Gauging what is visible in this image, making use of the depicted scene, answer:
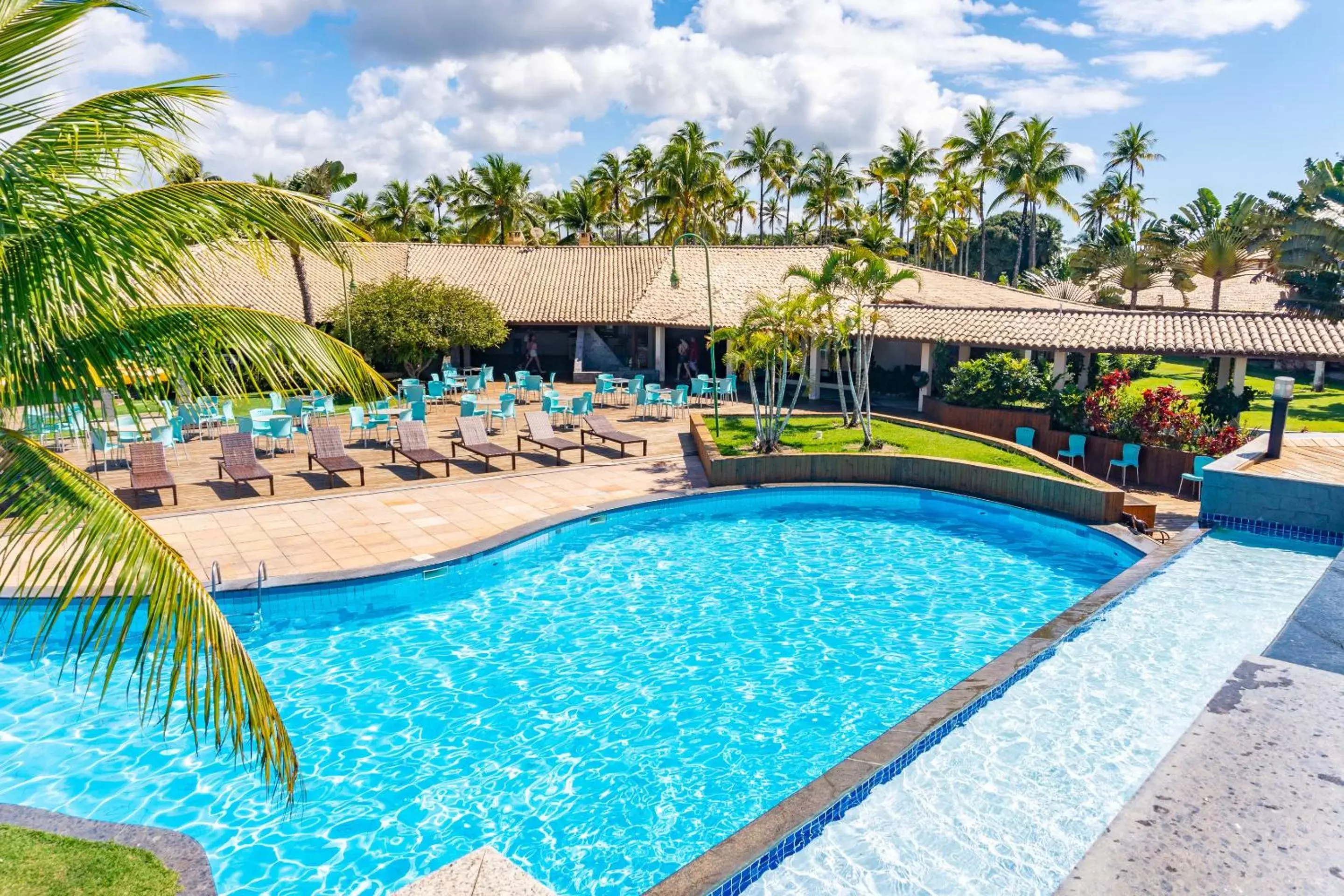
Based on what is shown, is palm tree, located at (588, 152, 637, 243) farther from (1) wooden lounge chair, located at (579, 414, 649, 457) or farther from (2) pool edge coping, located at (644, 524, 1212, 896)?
(2) pool edge coping, located at (644, 524, 1212, 896)

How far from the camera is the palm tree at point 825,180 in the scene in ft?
163

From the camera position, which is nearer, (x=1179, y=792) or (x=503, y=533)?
(x=1179, y=792)

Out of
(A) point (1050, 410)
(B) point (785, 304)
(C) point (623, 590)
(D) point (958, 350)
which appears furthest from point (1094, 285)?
(C) point (623, 590)

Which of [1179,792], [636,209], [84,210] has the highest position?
[636,209]

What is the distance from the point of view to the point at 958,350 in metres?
23.5

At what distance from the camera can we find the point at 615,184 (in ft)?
161

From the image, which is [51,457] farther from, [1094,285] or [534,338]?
[1094,285]

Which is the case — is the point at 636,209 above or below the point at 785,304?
above

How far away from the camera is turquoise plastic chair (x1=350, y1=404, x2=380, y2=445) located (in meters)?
18.4

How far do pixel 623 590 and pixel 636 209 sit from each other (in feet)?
119

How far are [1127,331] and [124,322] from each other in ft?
69.1

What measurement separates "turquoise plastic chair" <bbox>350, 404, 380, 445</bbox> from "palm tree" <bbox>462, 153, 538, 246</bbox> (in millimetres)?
25010

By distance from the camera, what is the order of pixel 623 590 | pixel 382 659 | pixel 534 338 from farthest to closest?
pixel 534 338 < pixel 623 590 < pixel 382 659

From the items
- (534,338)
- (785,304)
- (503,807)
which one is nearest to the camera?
(503,807)
